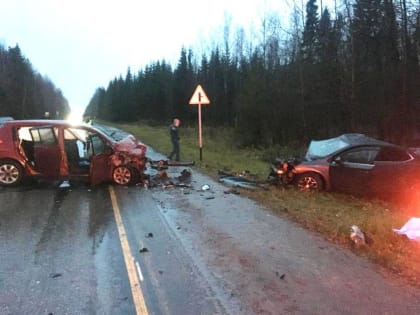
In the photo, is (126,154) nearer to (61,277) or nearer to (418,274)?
(61,277)

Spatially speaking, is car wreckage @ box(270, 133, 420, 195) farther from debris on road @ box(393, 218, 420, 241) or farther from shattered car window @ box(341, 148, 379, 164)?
debris on road @ box(393, 218, 420, 241)

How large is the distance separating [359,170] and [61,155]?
297 inches

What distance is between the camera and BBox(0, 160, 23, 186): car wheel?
12.9 metres

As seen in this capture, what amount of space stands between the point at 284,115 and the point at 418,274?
33.2m

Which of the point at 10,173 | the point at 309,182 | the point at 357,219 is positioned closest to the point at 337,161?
the point at 309,182

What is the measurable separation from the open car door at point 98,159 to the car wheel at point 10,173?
1.78m

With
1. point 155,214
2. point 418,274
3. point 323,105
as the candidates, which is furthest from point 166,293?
point 323,105

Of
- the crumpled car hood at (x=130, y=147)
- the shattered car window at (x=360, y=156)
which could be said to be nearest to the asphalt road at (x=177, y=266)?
the crumpled car hood at (x=130, y=147)

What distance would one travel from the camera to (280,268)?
634 cm

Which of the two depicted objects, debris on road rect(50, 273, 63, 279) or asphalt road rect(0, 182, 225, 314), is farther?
debris on road rect(50, 273, 63, 279)

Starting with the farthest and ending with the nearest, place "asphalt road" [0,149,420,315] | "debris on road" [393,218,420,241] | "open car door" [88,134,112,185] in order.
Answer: "open car door" [88,134,112,185], "debris on road" [393,218,420,241], "asphalt road" [0,149,420,315]

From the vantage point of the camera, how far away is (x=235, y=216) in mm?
9586

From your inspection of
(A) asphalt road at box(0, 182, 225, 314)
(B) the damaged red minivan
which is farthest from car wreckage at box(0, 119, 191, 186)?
(A) asphalt road at box(0, 182, 225, 314)

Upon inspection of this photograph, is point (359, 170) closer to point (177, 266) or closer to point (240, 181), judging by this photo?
point (240, 181)
